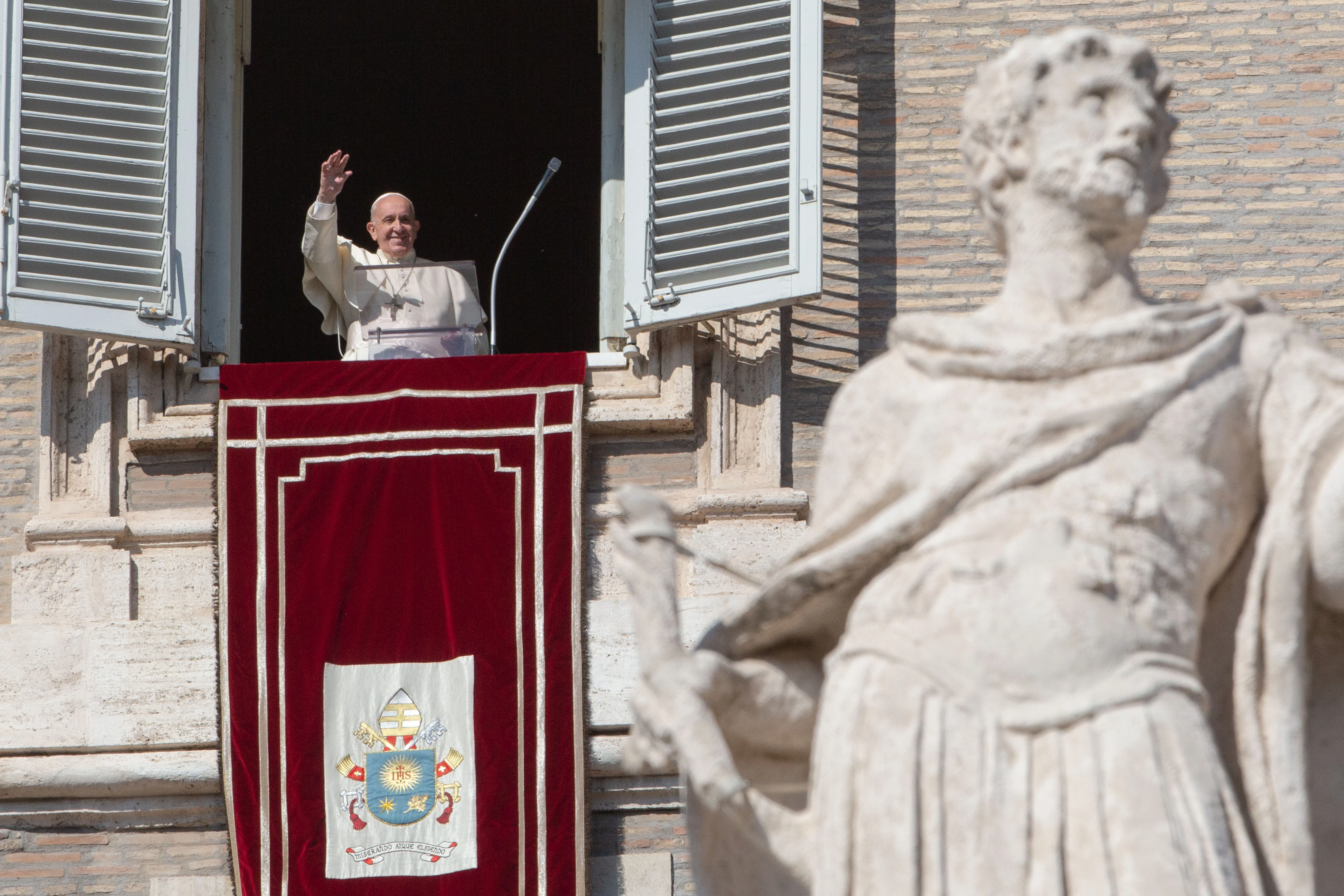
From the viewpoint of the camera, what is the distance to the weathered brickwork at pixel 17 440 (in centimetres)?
972

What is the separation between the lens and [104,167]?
9812 mm

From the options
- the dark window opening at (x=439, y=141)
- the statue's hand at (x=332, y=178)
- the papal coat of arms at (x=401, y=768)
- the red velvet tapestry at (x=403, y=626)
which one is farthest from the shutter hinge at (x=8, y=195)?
the dark window opening at (x=439, y=141)

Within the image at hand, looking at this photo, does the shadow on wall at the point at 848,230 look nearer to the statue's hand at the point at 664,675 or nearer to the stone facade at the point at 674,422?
the stone facade at the point at 674,422

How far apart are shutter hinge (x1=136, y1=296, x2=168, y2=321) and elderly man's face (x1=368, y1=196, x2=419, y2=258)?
121 centimetres

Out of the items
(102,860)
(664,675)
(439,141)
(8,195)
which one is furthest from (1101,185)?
(439,141)

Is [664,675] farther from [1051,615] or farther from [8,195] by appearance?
[8,195]

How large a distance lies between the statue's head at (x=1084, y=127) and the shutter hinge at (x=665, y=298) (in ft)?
17.9

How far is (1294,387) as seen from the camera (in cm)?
397

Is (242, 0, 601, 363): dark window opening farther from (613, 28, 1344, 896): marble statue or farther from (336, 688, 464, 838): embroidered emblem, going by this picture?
(613, 28, 1344, 896): marble statue

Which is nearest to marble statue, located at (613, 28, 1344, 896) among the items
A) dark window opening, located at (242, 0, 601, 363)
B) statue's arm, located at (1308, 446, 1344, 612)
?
statue's arm, located at (1308, 446, 1344, 612)

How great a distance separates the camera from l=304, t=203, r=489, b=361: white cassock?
1030 cm

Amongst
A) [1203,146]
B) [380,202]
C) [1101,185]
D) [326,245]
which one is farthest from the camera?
[380,202]

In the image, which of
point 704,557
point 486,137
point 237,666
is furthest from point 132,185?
point 704,557

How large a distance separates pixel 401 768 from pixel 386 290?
1960 millimetres
